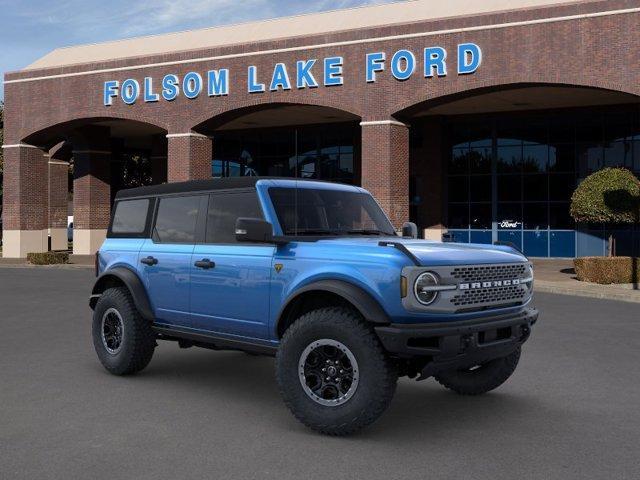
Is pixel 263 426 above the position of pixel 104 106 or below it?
below

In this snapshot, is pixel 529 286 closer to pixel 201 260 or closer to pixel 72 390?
pixel 201 260

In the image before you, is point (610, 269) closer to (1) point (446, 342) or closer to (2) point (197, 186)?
(2) point (197, 186)

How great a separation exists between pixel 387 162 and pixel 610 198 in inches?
303

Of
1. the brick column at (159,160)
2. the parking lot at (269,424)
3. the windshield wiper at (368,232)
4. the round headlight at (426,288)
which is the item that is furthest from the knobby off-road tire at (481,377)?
the brick column at (159,160)

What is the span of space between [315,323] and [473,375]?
206 cm

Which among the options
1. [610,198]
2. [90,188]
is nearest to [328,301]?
[610,198]

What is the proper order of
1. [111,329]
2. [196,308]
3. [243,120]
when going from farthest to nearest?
[243,120] → [111,329] → [196,308]

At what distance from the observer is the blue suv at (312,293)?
5480 mm

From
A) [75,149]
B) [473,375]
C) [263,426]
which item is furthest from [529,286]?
[75,149]

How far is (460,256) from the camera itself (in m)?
5.79

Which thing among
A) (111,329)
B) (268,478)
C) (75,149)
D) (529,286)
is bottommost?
(268,478)

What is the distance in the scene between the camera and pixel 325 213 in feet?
22.8

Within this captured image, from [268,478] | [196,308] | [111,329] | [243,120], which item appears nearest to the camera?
[268,478]

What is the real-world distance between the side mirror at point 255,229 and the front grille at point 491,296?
158cm
